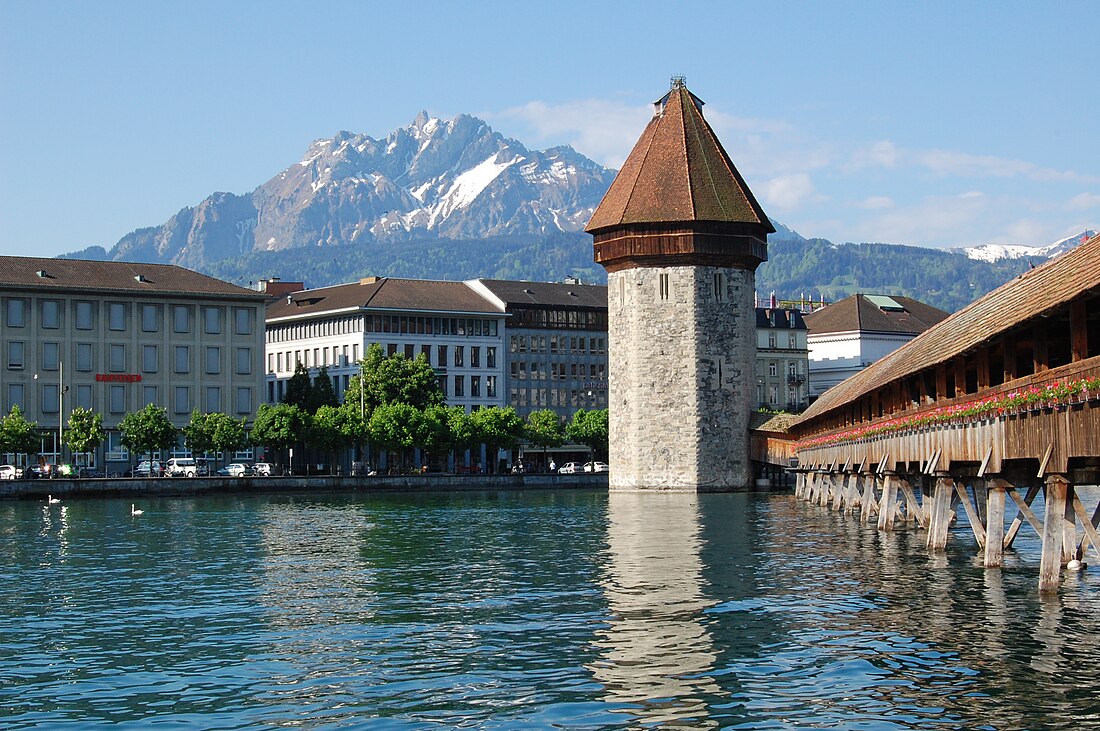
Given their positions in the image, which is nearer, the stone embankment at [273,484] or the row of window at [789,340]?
the stone embankment at [273,484]

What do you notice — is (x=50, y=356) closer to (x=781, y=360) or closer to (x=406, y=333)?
(x=406, y=333)

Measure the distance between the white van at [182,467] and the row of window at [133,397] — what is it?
2739mm

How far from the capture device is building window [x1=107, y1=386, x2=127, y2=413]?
9338 cm

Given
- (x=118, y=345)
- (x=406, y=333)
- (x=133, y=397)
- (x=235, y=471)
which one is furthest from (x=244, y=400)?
(x=406, y=333)

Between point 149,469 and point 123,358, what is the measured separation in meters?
6.41

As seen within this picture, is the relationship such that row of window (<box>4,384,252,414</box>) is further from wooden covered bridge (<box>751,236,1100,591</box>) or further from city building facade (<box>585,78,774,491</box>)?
wooden covered bridge (<box>751,236,1100,591</box>)

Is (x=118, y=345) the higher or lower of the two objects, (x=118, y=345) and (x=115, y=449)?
the higher

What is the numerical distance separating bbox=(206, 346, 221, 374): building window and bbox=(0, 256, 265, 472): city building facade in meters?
0.06

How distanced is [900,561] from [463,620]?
1182 cm

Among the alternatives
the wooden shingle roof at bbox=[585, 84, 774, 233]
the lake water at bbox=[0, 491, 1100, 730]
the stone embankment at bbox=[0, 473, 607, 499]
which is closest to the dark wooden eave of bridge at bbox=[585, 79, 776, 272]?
the wooden shingle roof at bbox=[585, 84, 774, 233]

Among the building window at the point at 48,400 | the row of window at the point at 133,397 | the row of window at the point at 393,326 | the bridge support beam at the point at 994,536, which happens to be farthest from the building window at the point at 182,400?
the bridge support beam at the point at 994,536

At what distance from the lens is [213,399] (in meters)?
97.2

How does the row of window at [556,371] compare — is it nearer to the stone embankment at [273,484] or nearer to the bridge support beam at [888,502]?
the stone embankment at [273,484]

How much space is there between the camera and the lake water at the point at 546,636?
17.5 meters
